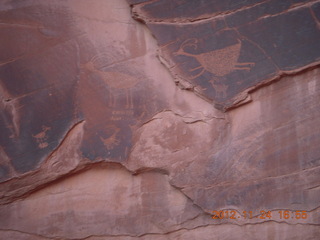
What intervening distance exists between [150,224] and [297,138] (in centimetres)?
128

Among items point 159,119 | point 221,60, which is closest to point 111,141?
point 159,119

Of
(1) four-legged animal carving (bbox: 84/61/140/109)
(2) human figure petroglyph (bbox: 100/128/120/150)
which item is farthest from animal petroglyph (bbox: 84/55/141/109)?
(2) human figure petroglyph (bbox: 100/128/120/150)

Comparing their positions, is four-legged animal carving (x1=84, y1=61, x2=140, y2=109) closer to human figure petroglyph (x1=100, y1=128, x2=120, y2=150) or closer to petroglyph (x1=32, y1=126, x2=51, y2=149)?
human figure petroglyph (x1=100, y1=128, x2=120, y2=150)

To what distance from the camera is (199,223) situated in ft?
8.61

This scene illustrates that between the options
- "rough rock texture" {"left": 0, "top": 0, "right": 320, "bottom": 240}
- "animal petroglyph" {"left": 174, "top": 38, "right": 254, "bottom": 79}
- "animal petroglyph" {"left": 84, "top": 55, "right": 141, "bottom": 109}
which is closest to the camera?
"rough rock texture" {"left": 0, "top": 0, "right": 320, "bottom": 240}

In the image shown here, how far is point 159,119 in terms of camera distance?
2717mm

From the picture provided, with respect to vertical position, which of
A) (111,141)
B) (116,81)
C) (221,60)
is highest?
(221,60)

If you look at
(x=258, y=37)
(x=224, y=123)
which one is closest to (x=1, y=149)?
(x=224, y=123)

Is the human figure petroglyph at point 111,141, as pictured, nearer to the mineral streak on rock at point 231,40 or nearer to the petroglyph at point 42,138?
the petroglyph at point 42,138

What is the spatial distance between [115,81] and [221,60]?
0.86 m

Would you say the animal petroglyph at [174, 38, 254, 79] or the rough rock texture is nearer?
the rough rock texture

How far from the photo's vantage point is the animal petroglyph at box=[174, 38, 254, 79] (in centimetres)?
264

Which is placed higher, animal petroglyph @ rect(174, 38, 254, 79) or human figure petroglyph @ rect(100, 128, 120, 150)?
animal petroglyph @ rect(174, 38, 254, 79)

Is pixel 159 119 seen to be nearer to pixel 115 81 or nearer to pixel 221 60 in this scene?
pixel 115 81
